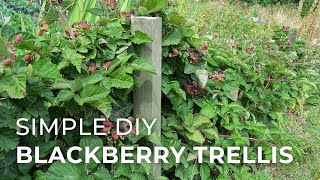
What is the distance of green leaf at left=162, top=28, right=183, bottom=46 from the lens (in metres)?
2.24

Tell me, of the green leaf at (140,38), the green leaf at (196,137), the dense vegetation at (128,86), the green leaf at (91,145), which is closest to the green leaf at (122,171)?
the dense vegetation at (128,86)

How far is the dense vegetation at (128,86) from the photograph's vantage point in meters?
1.67

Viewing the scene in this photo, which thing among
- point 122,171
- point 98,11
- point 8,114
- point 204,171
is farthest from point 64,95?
point 204,171

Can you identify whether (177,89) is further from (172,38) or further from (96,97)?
(96,97)

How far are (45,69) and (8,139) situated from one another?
30 centimetres

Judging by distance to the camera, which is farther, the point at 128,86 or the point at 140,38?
the point at 140,38

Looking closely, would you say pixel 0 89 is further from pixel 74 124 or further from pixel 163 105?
pixel 163 105

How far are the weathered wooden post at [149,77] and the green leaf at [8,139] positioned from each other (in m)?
0.71

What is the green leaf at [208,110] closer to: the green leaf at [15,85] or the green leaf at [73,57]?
the green leaf at [73,57]

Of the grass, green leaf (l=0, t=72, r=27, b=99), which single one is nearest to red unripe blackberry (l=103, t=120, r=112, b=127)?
green leaf (l=0, t=72, r=27, b=99)

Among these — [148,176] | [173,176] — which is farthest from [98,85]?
[173,176]

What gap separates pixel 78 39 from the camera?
6.27ft

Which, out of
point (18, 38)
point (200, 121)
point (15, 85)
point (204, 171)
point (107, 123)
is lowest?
point (204, 171)

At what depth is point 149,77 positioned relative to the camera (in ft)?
7.00
